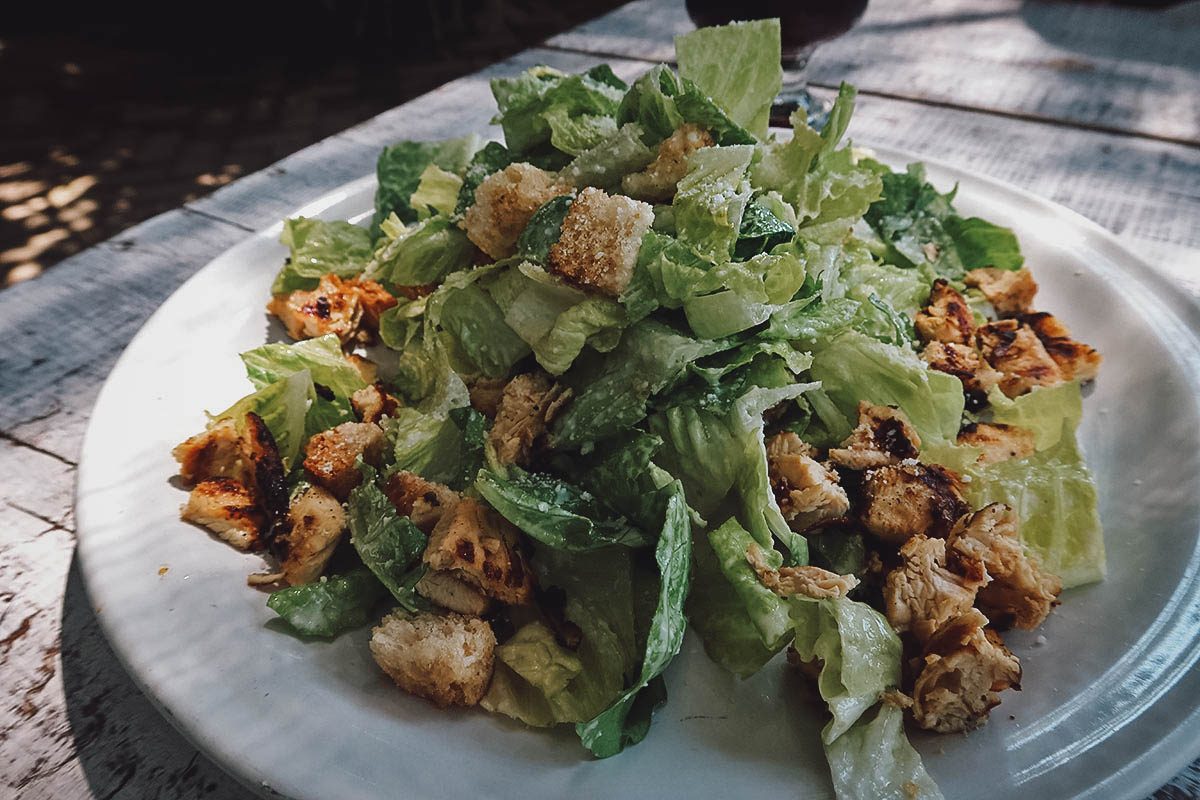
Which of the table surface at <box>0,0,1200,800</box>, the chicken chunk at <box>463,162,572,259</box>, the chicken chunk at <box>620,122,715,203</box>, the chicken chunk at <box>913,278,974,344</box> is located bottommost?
the table surface at <box>0,0,1200,800</box>

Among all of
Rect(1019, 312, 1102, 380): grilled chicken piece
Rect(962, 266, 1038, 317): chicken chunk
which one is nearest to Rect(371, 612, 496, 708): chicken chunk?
Rect(1019, 312, 1102, 380): grilled chicken piece

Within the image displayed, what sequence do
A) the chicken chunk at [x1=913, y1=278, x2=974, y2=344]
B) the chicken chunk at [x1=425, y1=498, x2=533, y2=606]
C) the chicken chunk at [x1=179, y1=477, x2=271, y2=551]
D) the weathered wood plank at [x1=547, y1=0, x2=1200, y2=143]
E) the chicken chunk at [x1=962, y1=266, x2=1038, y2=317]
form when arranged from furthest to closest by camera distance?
the weathered wood plank at [x1=547, y1=0, x2=1200, y2=143]
the chicken chunk at [x1=962, y1=266, x2=1038, y2=317]
the chicken chunk at [x1=913, y1=278, x2=974, y2=344]
the chicken chunk at [x1=179, y1=477, x2=271, y2=551]
the chicken chunk at [x1=425, y1=498, x2=533, y2=606]

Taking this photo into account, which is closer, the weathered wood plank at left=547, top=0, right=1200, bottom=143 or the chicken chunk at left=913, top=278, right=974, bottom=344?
the chicken chunk at left=913, top=278, right=974, bottom=344

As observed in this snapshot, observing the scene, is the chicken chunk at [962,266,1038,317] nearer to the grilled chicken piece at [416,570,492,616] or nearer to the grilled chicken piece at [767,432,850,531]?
the grilled chicken piece at [767,432,850,531]

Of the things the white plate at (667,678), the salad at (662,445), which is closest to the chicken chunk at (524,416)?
the salad at (662,445)

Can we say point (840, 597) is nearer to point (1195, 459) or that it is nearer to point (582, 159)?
point (1195, 459)

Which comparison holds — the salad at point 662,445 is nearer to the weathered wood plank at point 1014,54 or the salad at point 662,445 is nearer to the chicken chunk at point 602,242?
the chicken chunk at point 602,242

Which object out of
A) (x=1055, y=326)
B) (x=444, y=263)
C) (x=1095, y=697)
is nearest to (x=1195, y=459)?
(x=1055, y=326)
